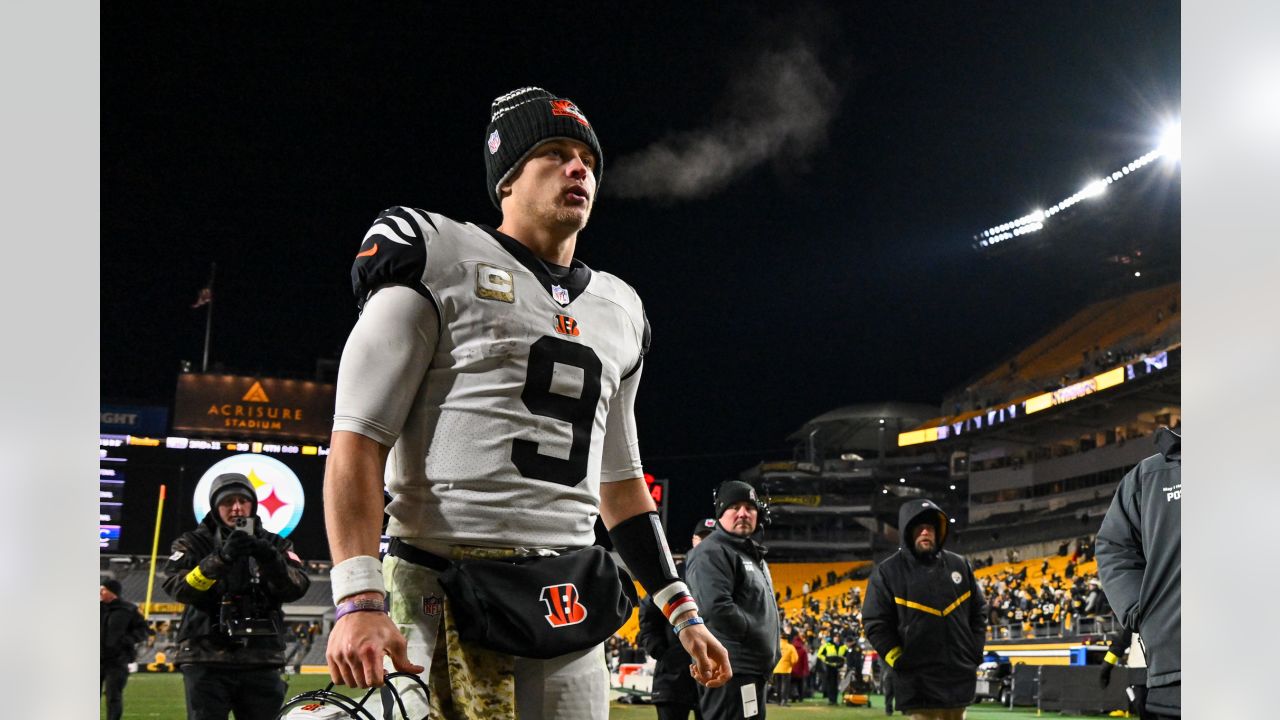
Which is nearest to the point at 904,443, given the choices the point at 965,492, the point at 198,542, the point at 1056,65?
the point at 965,492

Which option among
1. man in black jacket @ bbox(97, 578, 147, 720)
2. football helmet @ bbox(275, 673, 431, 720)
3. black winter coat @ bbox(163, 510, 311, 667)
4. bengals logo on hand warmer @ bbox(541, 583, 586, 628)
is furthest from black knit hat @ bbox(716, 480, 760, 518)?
man in black jacket @ bbox(97, 578, 147, 720)

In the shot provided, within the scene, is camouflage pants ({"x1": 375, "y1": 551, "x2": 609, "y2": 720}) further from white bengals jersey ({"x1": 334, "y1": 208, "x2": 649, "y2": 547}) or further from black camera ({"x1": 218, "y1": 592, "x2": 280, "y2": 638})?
black camera ({"x1": 218, "y1": 592, "x2": 280, "y2": 638})

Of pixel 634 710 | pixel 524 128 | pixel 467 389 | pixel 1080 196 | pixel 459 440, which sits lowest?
pixel 634 710

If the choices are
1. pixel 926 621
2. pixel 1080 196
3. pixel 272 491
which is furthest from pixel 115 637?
pixel 1080 196

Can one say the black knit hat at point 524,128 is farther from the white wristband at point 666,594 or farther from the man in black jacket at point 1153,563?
the man in black jacket at point 1153,563

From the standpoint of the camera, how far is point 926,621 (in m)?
7.48

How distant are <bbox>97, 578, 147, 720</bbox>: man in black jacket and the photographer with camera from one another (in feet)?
19.7

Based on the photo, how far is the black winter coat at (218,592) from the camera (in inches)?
248

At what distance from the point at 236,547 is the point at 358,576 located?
4.68 meters

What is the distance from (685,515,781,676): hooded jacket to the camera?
7.12 meters

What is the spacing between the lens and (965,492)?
5844cm

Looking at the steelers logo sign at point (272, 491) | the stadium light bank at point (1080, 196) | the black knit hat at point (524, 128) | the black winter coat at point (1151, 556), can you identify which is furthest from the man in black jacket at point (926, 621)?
the stadium light bank at point (1080, 196)

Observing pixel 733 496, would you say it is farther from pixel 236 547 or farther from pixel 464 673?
pixel 464 673
